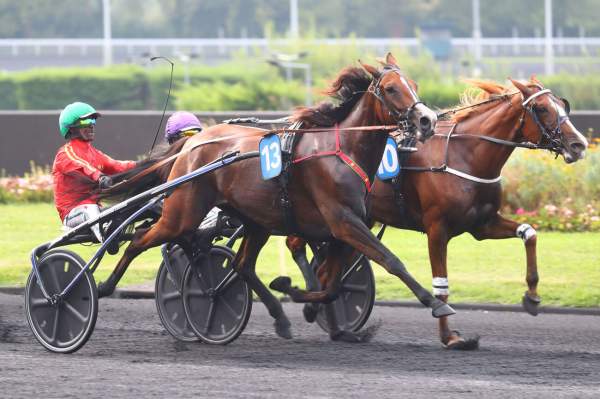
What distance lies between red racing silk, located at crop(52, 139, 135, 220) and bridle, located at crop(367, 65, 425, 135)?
6.22 feet

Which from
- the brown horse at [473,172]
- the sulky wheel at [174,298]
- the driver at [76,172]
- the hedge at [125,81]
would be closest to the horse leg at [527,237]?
the brown horse at [473,172]

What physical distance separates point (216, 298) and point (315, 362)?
1.11 m

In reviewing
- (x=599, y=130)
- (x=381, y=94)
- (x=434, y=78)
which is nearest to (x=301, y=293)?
(x=381, y=94)

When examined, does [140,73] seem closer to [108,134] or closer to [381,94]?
[108,134]

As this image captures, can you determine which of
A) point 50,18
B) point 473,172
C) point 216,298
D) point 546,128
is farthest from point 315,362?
point 50,18

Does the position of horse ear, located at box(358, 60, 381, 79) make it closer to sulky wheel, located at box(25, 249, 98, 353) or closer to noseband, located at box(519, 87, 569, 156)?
noseband, located at box(519, 87, 569, 156)

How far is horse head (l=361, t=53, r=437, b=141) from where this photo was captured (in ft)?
23.3

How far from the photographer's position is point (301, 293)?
25.6ft

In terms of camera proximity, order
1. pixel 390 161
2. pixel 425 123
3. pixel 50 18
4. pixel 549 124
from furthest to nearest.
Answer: pixel 50 18
pixel 390 161
pixel 549 124
pixel 425 123

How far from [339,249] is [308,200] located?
17.4 inches

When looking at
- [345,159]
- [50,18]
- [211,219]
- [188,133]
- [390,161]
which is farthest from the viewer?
[50,18]

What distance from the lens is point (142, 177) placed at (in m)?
8.40

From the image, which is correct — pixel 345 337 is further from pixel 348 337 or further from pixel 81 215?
pixel 81 215

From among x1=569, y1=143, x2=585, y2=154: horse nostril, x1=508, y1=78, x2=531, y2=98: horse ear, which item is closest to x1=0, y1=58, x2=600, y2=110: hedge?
x1=508, y1=78, x2=531, y2=98: horse ear
